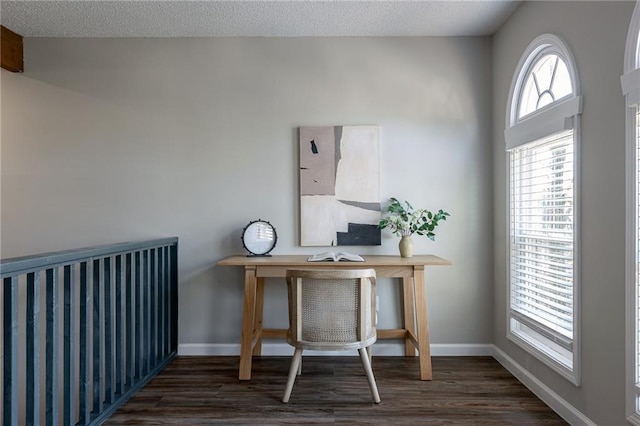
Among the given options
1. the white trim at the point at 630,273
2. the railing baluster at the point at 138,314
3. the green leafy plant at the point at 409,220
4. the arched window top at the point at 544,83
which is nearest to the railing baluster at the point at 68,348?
the railing baluster at the point at 138,314

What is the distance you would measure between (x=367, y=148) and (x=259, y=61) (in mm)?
1095

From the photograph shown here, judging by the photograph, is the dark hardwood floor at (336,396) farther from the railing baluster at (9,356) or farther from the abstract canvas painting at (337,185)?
the abstract canvas painting at (337,185)

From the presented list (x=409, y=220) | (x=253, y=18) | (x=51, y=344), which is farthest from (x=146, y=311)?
(x=253, y=18)

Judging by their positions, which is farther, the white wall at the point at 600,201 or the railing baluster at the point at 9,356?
the white wall at the point at 600,201

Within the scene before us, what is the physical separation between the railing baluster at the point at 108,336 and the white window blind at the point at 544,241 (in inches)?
98.7

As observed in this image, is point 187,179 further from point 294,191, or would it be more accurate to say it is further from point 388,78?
point 388,78

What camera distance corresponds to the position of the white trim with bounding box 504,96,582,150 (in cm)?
216

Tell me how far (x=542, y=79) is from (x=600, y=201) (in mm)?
1038

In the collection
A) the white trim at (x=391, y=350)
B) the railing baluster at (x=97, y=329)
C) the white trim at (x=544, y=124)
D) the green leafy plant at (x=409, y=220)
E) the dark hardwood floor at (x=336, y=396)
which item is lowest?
the dark hardwood floor at (x=336, y=396)

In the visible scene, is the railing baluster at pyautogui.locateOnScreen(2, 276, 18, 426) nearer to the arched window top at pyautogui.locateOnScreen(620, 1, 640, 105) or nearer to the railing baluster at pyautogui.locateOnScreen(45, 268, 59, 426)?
the railing baluster at pyautogui.locateOnScreen(45, 268, 59, 426)

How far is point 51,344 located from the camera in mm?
1817

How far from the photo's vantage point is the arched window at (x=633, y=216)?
172cm

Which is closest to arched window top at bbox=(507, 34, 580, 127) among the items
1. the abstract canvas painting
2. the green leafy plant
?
the green leafy plant

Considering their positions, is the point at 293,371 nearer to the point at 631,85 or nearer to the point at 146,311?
the point at 146,311
